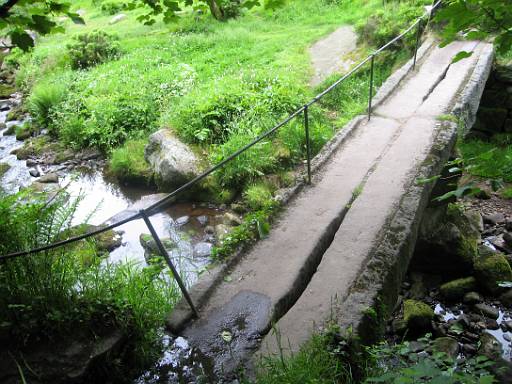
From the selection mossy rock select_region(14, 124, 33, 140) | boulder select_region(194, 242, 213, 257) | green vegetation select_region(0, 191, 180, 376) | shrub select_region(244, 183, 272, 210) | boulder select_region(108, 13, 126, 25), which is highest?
green vegetation select_region(0, 191, 180, 376)

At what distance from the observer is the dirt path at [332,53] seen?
11.6m

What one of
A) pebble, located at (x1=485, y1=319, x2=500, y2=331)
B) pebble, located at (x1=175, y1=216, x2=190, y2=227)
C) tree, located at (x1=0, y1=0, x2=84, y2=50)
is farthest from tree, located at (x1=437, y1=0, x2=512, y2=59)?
pebble, located at (x1=175, y1=216, x2=190, y2=227)

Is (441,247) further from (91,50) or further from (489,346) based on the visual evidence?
(91,50)

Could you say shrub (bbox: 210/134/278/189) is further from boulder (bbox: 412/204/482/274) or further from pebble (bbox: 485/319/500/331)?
pebble (bbox: 485/319/500/331)

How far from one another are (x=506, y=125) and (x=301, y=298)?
8802 millimetres

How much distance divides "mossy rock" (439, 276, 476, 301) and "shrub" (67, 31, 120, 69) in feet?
45.9

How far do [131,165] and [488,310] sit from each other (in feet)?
23.4

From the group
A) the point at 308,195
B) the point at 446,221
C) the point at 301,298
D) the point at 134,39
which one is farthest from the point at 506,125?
the point at 134,39

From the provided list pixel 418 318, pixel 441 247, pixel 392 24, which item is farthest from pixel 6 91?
pixel 418 318

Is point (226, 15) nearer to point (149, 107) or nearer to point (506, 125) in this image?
point (149, 107)

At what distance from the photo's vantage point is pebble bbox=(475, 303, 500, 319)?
17.7 ft

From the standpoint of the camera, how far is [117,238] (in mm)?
7148

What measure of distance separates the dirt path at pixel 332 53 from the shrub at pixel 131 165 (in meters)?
4.87

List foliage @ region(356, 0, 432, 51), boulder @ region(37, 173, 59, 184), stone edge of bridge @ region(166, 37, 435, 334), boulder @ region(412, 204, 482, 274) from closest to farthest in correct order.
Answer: stone edge of bridge @ region(166, 37, 435, 334)
boulder @ region(412, 204, 482, 274)
boulder @ region(37, 173, 59, 184)
foliage @ region(356, 0, 432, 51)
